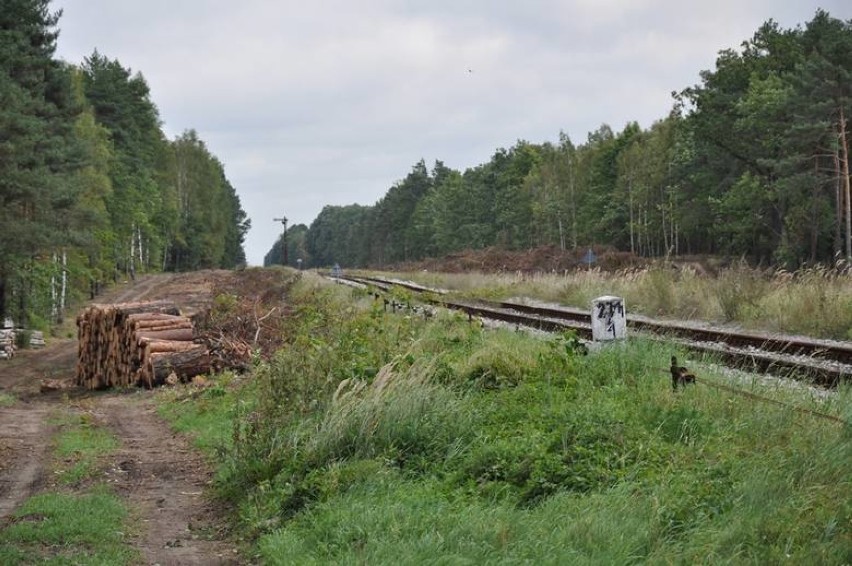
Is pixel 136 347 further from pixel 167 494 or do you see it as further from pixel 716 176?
pixel 716 176

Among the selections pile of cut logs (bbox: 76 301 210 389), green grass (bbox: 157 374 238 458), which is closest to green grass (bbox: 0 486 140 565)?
green grass (bbox: 157 374 238 458)

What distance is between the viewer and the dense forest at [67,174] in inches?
1067

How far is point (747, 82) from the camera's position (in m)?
54.0

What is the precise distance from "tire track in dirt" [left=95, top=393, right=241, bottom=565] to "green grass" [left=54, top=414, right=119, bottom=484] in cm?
22

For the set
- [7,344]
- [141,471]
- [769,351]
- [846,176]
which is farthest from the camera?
[846,176]

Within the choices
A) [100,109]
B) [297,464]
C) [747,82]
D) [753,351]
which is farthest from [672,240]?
[297,464]

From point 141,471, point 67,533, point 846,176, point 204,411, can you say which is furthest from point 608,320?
point 846,176

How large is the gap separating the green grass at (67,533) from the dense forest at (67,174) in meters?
19.8

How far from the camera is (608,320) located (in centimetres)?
1064

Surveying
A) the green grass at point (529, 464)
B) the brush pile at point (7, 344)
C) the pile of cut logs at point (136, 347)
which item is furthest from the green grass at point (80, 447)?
the brush pile at point (7, 344)

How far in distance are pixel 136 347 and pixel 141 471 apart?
857cm

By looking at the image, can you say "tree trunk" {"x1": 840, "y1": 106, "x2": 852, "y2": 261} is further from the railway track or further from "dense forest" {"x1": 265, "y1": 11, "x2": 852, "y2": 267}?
the railway track

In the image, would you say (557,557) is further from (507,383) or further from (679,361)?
(679,361)

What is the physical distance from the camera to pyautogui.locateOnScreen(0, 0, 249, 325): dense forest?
27094mm
